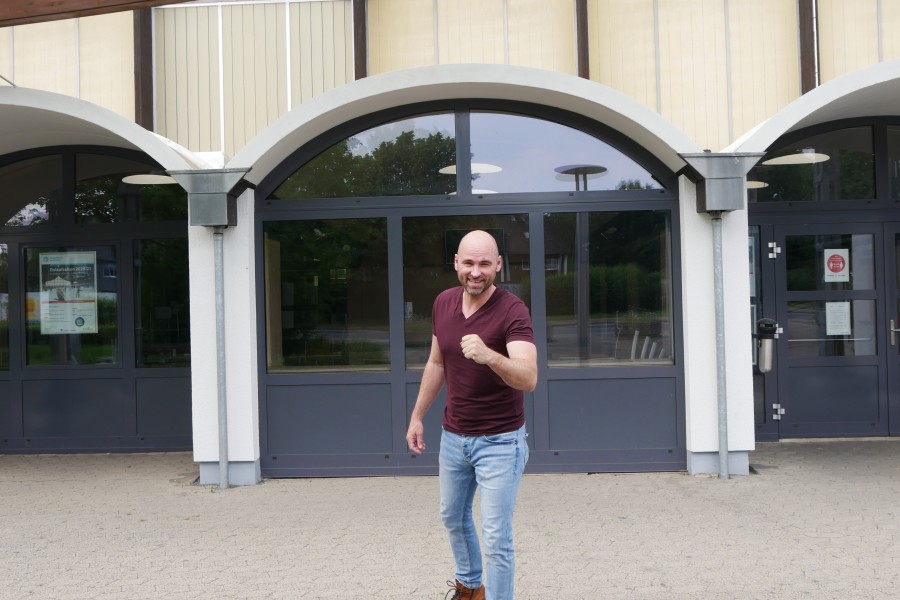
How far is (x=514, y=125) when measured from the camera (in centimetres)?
658

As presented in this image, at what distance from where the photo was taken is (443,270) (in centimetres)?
651

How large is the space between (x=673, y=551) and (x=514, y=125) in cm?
374

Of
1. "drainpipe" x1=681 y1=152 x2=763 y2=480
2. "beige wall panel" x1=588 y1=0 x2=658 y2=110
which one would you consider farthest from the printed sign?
"beige wall panel" x1=588 y1=0 x2=658 y2=110

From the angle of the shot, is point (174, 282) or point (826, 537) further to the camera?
point (174, 282)

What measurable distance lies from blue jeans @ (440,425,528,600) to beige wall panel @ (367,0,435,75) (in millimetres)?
6364

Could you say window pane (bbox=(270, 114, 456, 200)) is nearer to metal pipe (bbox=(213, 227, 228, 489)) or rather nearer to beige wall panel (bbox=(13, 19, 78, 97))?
metal pipe (bbox=(213, 227, 228, 489))

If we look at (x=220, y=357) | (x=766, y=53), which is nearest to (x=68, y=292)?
(x=220, y=357)

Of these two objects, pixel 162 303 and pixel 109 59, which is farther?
pixel 109 59

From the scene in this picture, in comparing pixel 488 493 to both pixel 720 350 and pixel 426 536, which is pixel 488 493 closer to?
pixel 426 536

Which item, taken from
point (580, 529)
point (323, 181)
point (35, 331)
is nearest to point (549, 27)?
point (323, 181)

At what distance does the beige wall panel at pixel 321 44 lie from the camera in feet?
28.6

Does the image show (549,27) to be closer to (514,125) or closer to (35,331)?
(514,125)

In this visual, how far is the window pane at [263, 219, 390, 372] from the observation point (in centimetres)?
653

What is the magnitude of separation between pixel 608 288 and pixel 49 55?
698 cm
